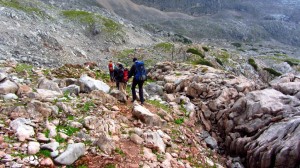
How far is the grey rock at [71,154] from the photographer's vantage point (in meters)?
9.53

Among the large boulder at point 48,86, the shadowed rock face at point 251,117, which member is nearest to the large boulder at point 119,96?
the large boulder at point 48,86

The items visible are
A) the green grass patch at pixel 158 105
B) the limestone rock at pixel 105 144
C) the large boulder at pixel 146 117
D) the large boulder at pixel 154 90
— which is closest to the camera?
the limestone rock at pixel 105 144

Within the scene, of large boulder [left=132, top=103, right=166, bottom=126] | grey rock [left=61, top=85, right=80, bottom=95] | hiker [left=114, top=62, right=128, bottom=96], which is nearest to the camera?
large boulder [left=132, top=103, right=166, bottom=126]

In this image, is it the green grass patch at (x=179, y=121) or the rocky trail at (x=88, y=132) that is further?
the green grass patch at (x=179, y=121)

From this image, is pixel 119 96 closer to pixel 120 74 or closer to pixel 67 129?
pixel 120 74

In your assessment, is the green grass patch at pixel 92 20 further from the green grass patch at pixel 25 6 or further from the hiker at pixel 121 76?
the hiker at pixel 121 76

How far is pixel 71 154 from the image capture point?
981cm

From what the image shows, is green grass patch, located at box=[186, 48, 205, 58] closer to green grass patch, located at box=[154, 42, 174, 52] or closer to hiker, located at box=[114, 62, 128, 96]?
green grass patch, located at box=[154, 42, 174, 52]

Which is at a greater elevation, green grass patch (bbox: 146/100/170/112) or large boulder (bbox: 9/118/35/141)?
large boulder (bbox: 9/118/35/141)

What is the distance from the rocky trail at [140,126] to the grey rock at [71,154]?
0.03 m

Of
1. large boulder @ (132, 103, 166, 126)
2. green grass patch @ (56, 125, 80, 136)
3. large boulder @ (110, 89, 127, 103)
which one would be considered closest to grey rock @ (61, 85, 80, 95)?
large boulder @ (110, 89, 127, 103)

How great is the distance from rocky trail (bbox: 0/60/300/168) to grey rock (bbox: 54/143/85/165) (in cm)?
3

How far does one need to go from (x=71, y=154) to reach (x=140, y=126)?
16.3 ft

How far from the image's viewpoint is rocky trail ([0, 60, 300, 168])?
1020cm
